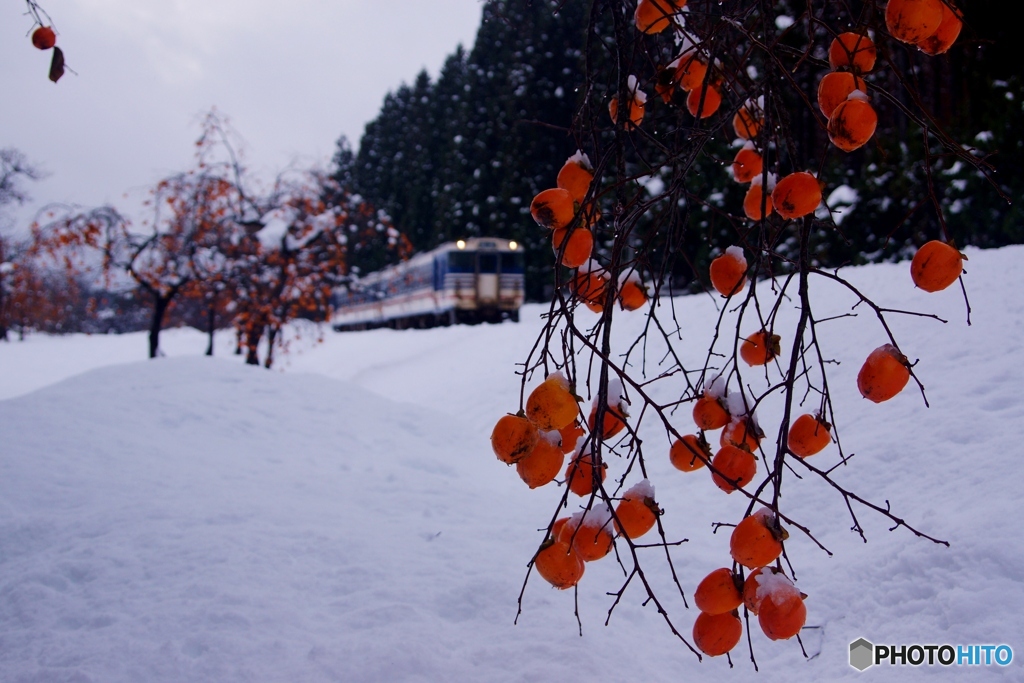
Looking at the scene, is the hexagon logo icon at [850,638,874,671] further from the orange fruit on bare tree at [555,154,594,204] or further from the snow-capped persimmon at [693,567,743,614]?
the orange fruit on bare tree at [555,154,594,204]

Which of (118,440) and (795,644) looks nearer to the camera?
(795,644)

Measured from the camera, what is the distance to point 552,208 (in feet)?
4.11

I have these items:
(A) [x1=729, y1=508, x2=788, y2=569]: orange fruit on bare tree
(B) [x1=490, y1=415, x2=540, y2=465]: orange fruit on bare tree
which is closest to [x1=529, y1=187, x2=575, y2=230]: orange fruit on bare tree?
(B) [x1=490, y1=415, x2=540, y2=465]: orange fruit on bare tree

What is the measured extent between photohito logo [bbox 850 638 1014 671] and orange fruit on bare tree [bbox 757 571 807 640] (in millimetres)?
1704

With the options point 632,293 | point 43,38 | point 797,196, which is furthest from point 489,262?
point 797,196

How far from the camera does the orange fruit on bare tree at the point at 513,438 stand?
3.83 ft

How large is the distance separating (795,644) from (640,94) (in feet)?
7.61

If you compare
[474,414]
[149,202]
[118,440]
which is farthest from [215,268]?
[118,440]

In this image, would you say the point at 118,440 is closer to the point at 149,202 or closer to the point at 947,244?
the point at 947,244

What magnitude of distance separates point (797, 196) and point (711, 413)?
0.46m

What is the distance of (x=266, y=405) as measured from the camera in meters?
7.23

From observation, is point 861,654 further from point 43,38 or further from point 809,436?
point 43,38

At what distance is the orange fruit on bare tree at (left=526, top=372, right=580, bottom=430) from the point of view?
1.17m

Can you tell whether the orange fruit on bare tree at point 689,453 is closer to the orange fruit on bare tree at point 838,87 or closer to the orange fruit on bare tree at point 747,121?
the orange fruit on bare tree at point 838,87
